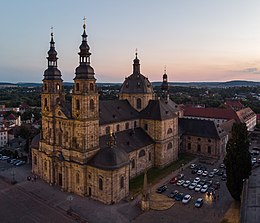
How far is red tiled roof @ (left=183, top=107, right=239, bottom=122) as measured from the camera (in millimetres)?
98500

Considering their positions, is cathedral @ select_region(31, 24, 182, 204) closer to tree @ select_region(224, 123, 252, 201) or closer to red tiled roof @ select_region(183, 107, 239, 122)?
tree @ select_region(224, 123, 252, 201)

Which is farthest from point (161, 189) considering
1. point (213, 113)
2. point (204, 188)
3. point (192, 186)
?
point (213, 113)

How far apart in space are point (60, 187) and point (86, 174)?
745cm

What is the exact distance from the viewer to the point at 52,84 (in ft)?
173

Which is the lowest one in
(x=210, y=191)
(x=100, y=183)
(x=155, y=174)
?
(x=210, y=191)

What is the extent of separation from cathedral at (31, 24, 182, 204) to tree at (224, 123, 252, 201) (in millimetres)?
16973

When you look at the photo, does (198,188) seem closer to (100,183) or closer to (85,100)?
(100,183)

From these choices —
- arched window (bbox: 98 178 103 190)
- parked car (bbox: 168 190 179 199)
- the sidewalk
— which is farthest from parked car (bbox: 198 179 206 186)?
arched window (bbox: 98 178 103 190)

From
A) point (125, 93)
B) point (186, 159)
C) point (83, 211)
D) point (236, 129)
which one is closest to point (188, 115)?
point (186, 159)

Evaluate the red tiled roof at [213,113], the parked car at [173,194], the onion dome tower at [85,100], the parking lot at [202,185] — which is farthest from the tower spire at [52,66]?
the red tiled roof at [213,113]

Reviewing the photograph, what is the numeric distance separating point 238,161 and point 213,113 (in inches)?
2550

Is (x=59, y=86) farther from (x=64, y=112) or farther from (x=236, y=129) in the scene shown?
(x=236, y=129)

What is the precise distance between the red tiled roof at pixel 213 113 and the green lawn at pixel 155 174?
37.2 meters

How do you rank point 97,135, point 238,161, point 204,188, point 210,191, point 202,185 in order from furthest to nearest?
point 202,185, point 204,188, point 210,191, point 97,135, point 238,161
